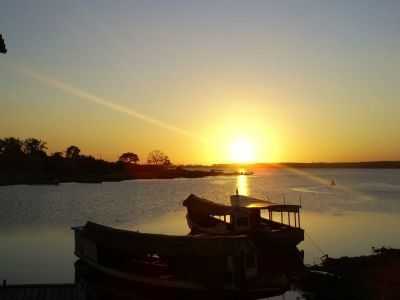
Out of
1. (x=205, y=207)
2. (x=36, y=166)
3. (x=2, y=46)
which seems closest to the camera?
(x=2, y=46)

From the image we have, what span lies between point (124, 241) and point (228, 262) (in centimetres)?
530

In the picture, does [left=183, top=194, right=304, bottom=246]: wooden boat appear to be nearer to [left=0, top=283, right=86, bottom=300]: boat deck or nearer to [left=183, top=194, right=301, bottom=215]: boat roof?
[left=183, top=194, right=301, bottom=215]: boat roof

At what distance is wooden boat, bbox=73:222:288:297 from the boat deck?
19.2ft

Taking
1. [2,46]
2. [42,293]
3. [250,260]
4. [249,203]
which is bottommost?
[250,260]

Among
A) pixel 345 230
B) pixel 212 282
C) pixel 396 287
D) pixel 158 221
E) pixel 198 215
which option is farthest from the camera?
pixel 158 221

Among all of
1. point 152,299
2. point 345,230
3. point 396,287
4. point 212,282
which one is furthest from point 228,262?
point 345,230

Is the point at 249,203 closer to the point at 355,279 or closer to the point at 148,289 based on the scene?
the point at 355,279

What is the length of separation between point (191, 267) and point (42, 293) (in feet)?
23.3

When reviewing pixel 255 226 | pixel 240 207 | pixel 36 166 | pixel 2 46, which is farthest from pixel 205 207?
pixel 36 166

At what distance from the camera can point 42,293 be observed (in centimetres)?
1457

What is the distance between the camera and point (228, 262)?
1973 cm

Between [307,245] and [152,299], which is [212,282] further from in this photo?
[307,245]

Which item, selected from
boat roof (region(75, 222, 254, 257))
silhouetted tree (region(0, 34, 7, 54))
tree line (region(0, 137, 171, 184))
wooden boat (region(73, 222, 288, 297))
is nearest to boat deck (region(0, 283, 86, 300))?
boat roof (region(75, 222, 254, 257))

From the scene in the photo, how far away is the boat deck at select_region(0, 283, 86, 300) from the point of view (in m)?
14.3
